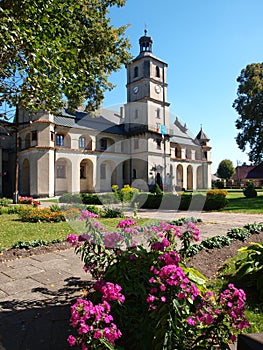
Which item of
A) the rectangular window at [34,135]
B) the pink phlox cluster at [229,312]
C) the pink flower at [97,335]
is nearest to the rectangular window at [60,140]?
the rectangular window at [34,135]

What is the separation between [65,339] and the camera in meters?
2.11

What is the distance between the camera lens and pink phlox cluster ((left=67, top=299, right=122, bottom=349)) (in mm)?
1433

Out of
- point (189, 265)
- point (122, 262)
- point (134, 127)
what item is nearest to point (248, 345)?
point (122, 262)

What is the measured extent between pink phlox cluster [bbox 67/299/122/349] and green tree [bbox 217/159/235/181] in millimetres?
60332

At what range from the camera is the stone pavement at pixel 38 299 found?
2.13m

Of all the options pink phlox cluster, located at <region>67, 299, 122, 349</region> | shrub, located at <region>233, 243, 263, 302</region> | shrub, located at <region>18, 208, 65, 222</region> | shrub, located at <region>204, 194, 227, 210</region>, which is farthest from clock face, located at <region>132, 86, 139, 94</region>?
pink phlox cluster, located at <region>67, 299, 122, 349</region>

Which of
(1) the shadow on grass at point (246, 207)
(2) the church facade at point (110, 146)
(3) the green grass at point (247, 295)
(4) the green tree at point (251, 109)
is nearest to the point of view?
(3) the green grass at point (247, 295)

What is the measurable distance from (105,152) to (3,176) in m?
Result: 13.0

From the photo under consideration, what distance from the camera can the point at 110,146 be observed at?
3212 centimetres

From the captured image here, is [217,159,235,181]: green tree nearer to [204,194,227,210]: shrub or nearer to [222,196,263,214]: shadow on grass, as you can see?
[222,196,263,214]: shadow on grass

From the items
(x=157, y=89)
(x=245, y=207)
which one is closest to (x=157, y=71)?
(x=157, y=89)

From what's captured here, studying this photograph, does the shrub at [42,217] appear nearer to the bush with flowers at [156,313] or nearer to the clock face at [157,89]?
the bush with flowers at [156,313]

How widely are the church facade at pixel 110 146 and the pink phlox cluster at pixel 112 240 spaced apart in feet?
76.6

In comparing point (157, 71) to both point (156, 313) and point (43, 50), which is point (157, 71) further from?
point (156, 313)
